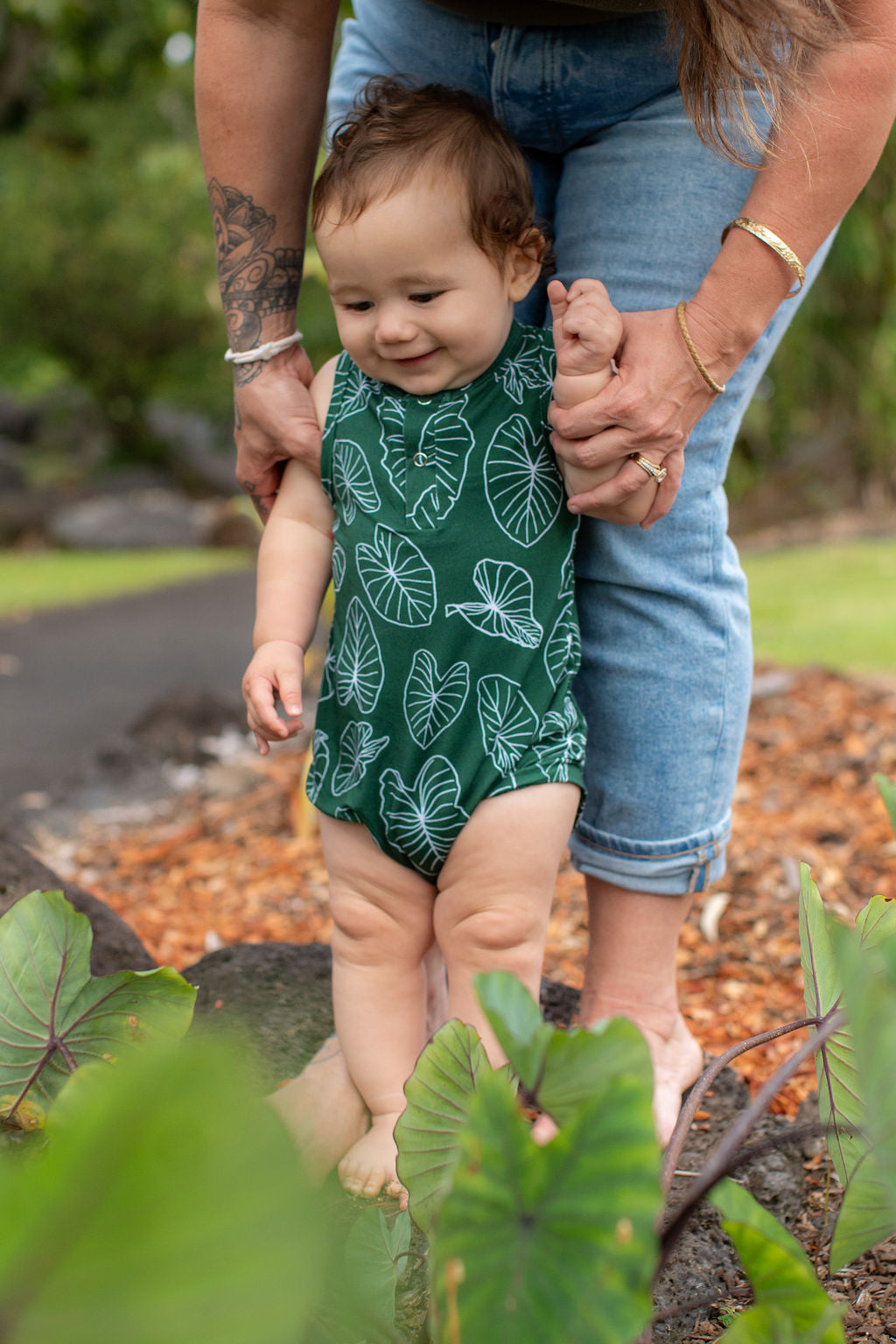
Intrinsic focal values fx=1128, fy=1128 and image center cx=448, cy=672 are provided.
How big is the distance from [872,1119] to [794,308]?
1.10 metres

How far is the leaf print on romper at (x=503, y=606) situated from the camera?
1.24m

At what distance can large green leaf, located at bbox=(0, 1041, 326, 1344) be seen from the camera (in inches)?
17.1

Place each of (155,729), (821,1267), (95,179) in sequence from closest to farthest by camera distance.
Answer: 1. (821,1267)
2. (155,729)
3. (95,179)

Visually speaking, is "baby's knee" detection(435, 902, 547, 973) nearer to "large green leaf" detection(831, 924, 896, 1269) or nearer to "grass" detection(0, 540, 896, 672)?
"large green leaf" detection(831, 924, 896, 1269)

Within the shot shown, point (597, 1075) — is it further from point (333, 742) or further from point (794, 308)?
point (794, 308)

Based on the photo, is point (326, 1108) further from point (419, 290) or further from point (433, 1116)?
point (419, 290)

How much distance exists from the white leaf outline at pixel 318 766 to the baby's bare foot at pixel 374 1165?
1.23 ft

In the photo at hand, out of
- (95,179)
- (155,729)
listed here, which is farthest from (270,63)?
(95,179)

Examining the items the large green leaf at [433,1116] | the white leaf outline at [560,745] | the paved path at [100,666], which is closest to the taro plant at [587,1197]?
the large green leaf at [433,1116]

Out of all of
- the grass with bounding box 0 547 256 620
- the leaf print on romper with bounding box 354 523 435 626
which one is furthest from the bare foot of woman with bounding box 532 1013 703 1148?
the grass with bounding box 0 547 256 620

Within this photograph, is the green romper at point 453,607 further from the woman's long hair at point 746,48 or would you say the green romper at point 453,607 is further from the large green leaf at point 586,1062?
the large green leaf at point 586,1062

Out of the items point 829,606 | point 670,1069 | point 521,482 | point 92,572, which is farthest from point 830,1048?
point 92,572

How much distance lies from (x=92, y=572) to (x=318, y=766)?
736 cm

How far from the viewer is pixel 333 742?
1.34 metres
